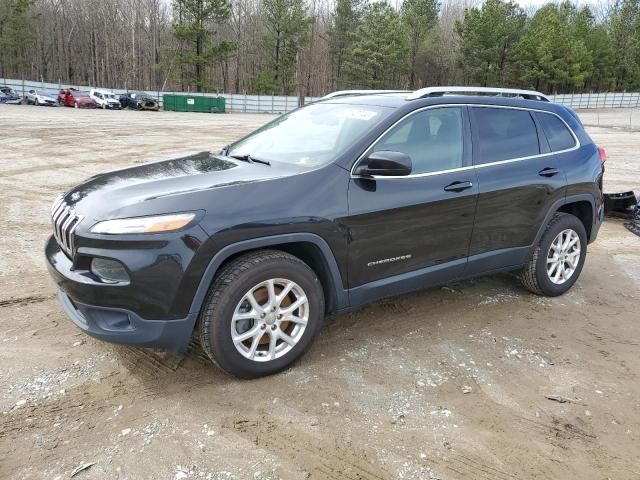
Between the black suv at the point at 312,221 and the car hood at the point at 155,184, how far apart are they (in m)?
0.01

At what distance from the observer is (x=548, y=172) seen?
453cm

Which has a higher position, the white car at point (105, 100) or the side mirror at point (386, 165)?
the white car at point (105, 100)

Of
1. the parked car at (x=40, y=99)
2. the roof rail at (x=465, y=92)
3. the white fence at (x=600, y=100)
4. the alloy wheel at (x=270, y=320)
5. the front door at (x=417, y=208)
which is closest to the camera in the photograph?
the alloy wheel at (x=270, y=320)

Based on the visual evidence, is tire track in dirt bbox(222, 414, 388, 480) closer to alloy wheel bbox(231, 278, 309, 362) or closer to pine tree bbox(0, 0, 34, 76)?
alloy wheel bbox(231, 278, 309, 362)

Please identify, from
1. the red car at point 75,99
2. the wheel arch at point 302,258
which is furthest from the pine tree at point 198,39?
the wheel arch at point 302,258

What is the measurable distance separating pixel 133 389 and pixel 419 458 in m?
1.72

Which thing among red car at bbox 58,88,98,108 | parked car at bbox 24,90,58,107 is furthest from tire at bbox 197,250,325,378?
parked car at bbox 24,90,58,107

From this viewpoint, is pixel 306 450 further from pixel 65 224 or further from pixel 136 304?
pixel 65 224

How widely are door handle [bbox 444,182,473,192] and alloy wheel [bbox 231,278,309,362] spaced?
1381 mm

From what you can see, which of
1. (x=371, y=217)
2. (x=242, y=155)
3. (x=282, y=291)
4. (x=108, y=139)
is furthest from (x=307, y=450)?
(x=108, y=139)

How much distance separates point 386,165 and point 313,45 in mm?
72721

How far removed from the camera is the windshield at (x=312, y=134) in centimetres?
366

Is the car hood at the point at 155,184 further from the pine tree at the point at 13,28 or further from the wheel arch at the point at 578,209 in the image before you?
the pine tree at the point at 13,28

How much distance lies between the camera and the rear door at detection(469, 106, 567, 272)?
4.14m
